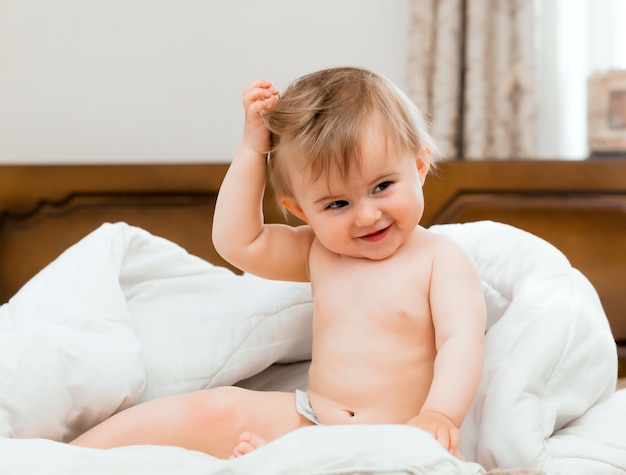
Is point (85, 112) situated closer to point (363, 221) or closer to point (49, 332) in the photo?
point (49, 332)

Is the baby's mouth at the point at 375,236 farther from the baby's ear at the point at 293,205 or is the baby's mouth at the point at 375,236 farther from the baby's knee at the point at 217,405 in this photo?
the baby's knee at the point at 217,405

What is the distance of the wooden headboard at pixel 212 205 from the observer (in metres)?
1.66

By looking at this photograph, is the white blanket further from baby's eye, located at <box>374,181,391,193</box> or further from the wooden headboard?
the wooden headboard

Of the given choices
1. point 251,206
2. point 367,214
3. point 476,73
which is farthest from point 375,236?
point 476,73

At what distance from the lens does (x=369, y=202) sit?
938mm

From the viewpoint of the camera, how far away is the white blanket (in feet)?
2.27

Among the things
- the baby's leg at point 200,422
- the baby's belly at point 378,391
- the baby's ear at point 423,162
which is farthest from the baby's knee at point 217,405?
the baby's ear at point 423,162

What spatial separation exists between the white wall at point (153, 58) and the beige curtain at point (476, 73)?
11cm

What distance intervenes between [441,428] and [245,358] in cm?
39

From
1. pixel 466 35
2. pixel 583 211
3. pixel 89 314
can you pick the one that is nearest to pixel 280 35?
pixel 466 35

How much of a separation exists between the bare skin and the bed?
0.21 feet

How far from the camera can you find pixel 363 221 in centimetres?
94

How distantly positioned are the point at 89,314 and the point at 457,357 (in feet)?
1.67

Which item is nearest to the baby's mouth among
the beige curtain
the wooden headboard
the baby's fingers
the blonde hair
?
the blonde hair
